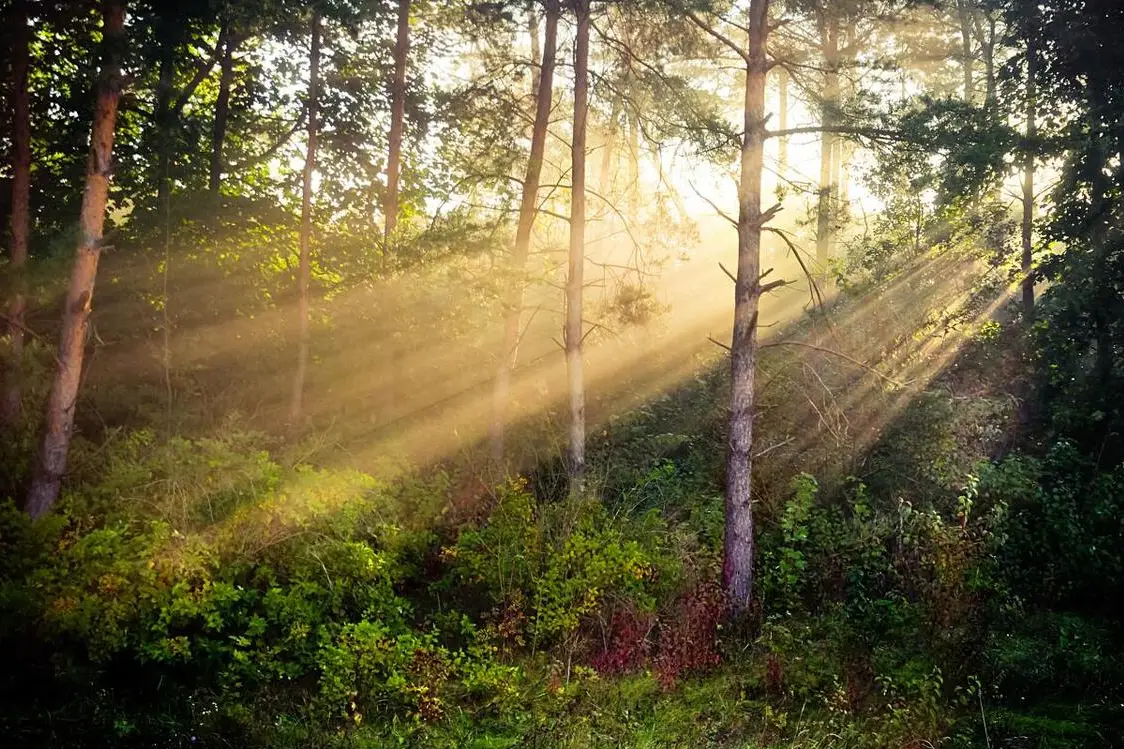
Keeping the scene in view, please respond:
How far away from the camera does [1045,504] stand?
35.3ft

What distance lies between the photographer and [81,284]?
398 inches

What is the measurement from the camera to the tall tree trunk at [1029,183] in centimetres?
1521

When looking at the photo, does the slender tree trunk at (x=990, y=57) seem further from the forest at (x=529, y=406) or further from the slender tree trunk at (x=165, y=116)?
the slender tree trunk at (x=165, y=116)

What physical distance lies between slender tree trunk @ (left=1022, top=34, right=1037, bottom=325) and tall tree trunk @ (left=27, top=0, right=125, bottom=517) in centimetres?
1555

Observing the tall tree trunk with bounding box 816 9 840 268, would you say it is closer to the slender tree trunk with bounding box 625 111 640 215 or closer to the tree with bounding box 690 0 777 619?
the tree with bounding box 690 0 777 619

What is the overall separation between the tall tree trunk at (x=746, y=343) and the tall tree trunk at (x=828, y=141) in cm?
99

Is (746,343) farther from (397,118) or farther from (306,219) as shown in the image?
(397,118)

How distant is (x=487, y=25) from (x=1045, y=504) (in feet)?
41.8

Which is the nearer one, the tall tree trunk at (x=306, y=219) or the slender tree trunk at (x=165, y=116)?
the slender tree trunk at (x=165, y=116)

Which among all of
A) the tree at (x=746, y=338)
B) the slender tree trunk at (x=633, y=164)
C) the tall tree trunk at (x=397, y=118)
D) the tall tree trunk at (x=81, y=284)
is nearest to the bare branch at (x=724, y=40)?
the tree at (x=746, y=338)

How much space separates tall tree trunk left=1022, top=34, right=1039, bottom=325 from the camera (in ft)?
49.9

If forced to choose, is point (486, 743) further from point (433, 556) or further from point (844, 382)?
point (844, 382)

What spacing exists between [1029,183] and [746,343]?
48.6 feet

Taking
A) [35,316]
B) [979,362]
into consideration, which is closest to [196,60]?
[35,316]
